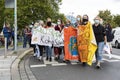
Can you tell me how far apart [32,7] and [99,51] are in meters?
52.2

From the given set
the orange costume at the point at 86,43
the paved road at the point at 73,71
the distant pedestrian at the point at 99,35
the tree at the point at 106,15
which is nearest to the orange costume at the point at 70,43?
the paved road at the point at 73,71

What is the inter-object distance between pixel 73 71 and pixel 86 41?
1646 mm

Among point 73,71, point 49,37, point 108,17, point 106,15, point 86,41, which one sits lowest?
point 73,71

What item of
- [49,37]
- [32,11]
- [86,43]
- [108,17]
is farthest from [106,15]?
[86,43]

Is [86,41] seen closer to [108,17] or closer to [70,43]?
[70,43]

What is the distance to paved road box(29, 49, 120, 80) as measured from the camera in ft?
33.4

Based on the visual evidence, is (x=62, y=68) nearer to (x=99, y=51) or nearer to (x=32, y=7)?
(x=99, y=51)

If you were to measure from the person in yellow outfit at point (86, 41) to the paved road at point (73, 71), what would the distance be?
0.37m

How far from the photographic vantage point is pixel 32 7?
209ft

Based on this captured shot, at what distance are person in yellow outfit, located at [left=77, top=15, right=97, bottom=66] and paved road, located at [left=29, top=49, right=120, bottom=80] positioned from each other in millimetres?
366

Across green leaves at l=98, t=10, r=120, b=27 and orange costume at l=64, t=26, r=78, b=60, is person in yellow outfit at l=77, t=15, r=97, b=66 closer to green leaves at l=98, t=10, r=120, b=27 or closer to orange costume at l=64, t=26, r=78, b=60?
orange costume at l=64, t=26, r=78, b=60

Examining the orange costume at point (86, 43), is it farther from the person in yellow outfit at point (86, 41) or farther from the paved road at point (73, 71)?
the paved road at point (73, 71)

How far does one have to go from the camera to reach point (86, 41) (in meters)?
12.6

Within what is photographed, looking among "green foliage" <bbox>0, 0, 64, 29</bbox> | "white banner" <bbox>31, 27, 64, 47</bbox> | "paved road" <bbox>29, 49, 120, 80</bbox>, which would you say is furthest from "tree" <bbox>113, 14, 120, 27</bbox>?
"paved road" <bbox>29, 49, 120, 80</bbox>
